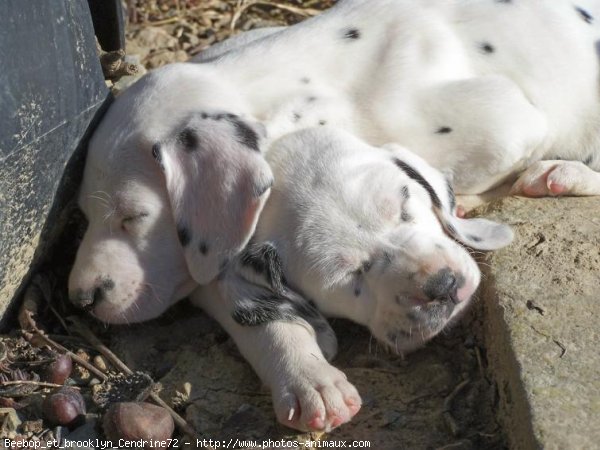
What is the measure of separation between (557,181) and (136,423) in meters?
2.14

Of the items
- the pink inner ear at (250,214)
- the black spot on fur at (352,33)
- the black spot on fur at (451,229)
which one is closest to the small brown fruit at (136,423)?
Result: the pink inner ear at (250,214)

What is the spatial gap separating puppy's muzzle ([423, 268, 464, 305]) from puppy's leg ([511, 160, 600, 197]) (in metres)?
0.97

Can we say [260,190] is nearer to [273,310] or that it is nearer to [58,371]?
[273,310]

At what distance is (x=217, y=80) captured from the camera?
4.09 metres

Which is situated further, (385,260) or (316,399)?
(385,260)

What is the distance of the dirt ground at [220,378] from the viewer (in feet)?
11.2

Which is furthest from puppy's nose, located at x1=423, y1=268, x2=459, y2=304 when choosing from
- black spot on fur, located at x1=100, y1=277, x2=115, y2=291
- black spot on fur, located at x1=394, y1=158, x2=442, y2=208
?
black spot on fur, located at x1=100, y1=277, x2=115, y2=291

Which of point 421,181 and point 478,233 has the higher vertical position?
point 421,181

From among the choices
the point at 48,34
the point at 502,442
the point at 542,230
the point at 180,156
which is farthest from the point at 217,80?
the point at 502,442

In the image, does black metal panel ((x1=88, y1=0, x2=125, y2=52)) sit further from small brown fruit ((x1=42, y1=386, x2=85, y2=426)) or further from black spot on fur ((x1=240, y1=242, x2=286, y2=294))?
small brown fruit ((x1=42, y1=386, x2=85, y2=426))

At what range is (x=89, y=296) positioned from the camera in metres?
3.83

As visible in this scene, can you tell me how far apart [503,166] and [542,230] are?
0.40m

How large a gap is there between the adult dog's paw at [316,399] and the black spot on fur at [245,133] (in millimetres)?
912

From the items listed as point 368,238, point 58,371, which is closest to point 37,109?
point 58,371
